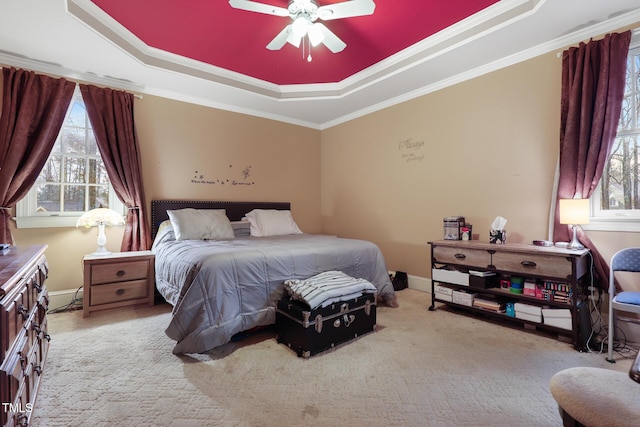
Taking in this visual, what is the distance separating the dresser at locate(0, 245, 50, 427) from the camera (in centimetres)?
105

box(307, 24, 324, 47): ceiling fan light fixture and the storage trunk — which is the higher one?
box(307, 24, 324, 47): ceiling fan light fixture

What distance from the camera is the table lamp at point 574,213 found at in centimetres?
232

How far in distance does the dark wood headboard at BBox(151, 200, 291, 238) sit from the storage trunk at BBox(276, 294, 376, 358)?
2198 mm

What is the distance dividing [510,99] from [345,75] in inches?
73.8

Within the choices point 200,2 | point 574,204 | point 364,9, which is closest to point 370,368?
point 574,204

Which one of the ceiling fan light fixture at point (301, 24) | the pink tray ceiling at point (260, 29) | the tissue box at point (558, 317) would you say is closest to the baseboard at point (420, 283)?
the tissue box at point (558, 317)

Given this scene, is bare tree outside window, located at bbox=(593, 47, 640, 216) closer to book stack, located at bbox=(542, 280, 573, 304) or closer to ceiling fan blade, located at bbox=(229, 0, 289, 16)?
book stack, located at bbox=(542, 280, 573, 304)

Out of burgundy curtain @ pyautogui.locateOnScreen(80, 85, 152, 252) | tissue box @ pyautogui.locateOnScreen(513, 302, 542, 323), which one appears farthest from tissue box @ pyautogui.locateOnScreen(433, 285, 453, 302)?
burgundy curtain @ pyautogui.locateOnScreen(80, 85, 152, 252)

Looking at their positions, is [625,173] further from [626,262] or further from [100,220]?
[100,220]

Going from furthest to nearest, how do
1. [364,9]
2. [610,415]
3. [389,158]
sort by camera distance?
[389,158]
[364,9]
[610,415]

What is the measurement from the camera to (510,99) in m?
3.05

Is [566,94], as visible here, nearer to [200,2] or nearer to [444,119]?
[444,119]

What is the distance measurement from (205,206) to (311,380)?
2893 millimetres

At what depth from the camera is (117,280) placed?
3.06 meters
